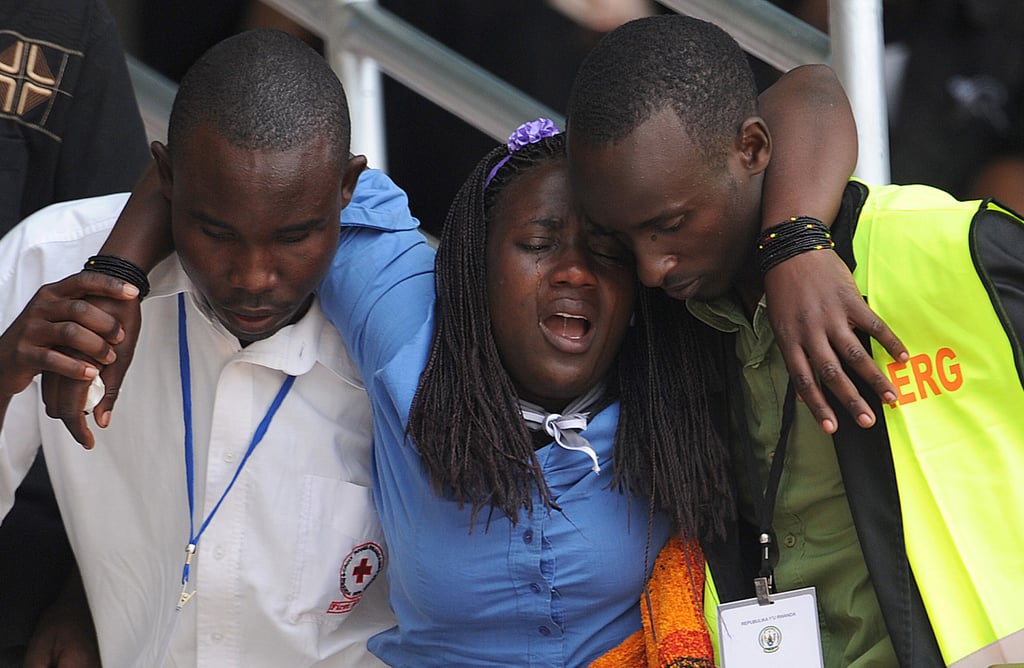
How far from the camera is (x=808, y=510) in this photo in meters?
2.16

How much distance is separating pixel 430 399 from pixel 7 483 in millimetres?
782

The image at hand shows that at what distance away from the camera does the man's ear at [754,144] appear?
205 centimetres

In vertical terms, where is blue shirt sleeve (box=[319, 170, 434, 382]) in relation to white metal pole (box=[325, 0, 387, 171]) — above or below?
below

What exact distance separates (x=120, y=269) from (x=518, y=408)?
656 mm

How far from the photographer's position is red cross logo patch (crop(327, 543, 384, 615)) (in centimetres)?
237

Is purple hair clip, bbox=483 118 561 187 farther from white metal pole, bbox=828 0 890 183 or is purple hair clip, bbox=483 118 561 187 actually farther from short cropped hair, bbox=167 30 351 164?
white metal pole, bbox=828 0 890 183

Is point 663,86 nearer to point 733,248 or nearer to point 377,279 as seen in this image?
point 733,248

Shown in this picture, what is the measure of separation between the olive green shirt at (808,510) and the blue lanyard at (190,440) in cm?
73

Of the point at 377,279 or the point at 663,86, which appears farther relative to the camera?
the point at 377,279

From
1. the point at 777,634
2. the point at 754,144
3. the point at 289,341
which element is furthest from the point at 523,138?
the point at 777,634

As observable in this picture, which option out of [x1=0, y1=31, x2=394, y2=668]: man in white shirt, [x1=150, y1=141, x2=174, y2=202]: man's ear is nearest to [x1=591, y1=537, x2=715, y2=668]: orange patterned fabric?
[x1=0, y1=31, x2=394, y2=668]: man in white shirt

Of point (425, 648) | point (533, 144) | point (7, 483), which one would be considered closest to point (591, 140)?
point (533, 144)

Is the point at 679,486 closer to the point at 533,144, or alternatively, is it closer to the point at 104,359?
the point at 533,144

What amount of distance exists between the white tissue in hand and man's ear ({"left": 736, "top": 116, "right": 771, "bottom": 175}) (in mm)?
1007
